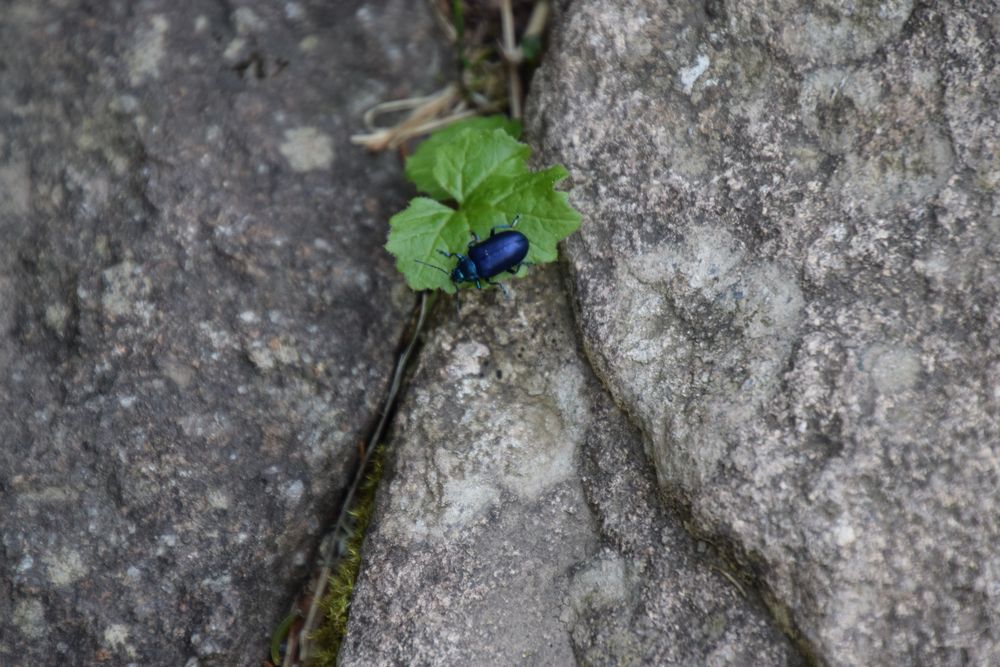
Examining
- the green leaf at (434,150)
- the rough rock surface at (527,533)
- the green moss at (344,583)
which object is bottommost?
the green moss at (344,583)

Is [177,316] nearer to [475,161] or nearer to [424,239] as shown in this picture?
[424,239]

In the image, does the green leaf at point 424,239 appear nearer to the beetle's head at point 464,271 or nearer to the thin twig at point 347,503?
the beetle's head at point 464,271

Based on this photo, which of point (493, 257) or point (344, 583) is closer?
point (493, 257)

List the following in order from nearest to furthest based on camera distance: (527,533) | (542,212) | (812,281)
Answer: (812,281)
(527,533)
(542,212)

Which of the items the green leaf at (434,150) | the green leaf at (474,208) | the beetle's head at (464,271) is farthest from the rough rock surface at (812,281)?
the beetle's head at (464,271)

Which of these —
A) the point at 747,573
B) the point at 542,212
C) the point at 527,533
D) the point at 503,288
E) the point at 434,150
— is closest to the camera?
the point at 747,573

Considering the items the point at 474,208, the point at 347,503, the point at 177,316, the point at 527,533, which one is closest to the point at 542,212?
the point at 474,208

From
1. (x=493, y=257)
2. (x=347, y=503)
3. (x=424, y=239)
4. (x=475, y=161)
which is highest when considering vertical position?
(x=475, y=161)
